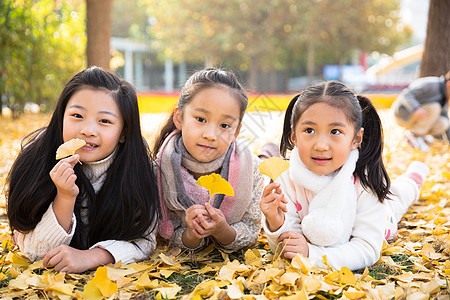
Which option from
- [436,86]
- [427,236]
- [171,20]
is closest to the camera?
[427,236]

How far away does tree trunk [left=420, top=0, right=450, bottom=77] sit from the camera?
609cm

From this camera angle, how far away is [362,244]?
2154mm

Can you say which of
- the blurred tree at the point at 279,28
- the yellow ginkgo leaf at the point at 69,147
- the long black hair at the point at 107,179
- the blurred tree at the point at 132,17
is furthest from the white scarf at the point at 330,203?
the blurred tree at the point at 132,17

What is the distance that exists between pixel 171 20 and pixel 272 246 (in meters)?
25.6

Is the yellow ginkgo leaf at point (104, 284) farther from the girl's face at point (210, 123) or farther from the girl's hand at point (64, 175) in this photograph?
the girl's face at point (210, 123)

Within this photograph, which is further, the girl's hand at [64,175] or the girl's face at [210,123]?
the girl's face at [210,123]

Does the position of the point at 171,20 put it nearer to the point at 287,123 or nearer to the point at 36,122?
the point at 36,122

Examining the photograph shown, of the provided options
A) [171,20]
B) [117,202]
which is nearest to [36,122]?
[117,202]

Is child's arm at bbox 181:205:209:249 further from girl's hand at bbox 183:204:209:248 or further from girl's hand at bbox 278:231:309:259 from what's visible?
girl's hand at bbox 278:231:309:259

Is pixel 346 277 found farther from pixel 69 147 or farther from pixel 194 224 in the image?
pixel 69 147

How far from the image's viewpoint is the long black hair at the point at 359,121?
7.16ft

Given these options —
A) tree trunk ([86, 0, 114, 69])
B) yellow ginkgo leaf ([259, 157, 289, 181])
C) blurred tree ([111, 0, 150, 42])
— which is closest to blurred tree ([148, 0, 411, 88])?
blurred tree ([111, 0, 150, 42])

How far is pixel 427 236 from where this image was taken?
2648 mm

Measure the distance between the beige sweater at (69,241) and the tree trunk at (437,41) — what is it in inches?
210
